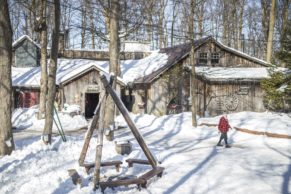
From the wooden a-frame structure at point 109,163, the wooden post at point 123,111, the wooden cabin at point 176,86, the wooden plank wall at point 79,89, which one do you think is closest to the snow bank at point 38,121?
the wooden plank wall at point 79,89

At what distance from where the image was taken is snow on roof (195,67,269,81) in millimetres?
29641

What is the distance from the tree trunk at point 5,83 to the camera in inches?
517

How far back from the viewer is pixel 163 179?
1126 centimetres

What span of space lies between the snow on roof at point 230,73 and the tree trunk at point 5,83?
17.4 m

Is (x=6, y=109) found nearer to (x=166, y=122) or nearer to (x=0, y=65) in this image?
(x=0, y=65)

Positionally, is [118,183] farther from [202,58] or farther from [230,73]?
[202,58]

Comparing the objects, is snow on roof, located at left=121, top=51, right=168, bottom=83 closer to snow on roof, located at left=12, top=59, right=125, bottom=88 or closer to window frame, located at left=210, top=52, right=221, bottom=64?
snow on roof, located at left=12, top=59, right=125, bottom=88

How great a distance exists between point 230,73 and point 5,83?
20952 mm

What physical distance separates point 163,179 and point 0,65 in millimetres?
6254

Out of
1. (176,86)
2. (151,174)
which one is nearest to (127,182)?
(151,174)

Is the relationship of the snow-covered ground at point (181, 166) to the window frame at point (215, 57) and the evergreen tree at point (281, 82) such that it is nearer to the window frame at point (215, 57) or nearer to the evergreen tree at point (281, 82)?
the evergreen tree at point (281, 82)

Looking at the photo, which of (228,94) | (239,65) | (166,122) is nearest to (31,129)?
(166,122)

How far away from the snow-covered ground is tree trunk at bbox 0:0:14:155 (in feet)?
1.63

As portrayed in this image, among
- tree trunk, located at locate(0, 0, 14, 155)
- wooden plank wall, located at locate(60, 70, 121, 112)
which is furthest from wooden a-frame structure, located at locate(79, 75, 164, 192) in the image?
wooden plank wall, located at locate(60, 70, 121, 112)
